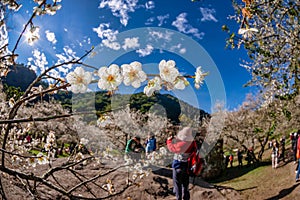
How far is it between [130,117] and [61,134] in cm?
755

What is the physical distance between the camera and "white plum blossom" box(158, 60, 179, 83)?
104 centimetres

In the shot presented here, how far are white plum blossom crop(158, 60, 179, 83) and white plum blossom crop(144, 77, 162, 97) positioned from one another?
3 centimetres

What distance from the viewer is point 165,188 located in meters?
6.80

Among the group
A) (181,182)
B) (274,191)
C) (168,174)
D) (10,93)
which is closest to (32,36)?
(181,182)

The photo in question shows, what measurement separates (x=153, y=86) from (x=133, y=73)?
10cm

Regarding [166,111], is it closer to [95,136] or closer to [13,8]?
[95,136]

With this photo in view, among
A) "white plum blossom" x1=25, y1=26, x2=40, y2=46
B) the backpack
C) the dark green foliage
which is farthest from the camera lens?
the backpack

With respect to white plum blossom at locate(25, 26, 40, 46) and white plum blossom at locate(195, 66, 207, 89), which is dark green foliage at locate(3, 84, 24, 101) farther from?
white plum blossom at locate(195, 66, 207, 89)

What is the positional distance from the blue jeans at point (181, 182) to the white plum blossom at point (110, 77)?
3.98 meters

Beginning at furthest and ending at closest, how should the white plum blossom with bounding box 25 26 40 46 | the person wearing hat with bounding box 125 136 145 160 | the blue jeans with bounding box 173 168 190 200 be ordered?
the person wearing hat with bounding box 125 136 145 160, the blue jeans with bounding box 173 168 190 200, the white plum blossom with bounding box 25 26 40 46

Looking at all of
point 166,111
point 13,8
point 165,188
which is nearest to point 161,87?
point 13,8

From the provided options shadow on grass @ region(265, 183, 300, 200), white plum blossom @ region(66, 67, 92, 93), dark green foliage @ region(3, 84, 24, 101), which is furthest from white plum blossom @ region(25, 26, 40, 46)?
shadow on grass @ region(265, 183, 300, 200)

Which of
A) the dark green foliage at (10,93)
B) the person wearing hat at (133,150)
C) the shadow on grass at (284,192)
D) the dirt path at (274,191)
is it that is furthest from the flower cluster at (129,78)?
the shadow on grass at (284,192)

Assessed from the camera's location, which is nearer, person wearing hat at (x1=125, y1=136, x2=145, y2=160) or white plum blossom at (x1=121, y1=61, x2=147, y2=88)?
white plum blossom at (x1=121, y1=61, x2=147, y2=88)
